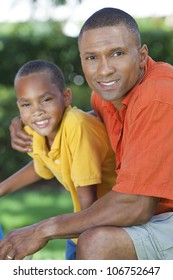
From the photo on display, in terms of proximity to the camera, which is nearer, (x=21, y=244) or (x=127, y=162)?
(x=127, y=162)

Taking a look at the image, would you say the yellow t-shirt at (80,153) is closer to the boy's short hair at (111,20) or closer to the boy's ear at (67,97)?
the boy's ear at (67,97)

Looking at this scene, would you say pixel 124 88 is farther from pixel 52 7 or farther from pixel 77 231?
pixel 52 7

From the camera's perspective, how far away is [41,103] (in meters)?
4.01

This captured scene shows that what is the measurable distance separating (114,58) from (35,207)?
5.03m

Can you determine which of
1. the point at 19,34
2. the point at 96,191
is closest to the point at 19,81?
the point at 96,191

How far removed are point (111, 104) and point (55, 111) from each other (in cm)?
38

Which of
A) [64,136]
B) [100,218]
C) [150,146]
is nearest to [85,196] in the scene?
[64,136]

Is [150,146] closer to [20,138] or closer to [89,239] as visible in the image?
[89,239]

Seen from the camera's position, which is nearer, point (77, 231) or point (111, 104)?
point (77, 231)

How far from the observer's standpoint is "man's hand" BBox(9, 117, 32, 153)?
14.4 feet

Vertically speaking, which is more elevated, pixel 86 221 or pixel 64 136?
pixel 64 136

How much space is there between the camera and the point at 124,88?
3533 mm
